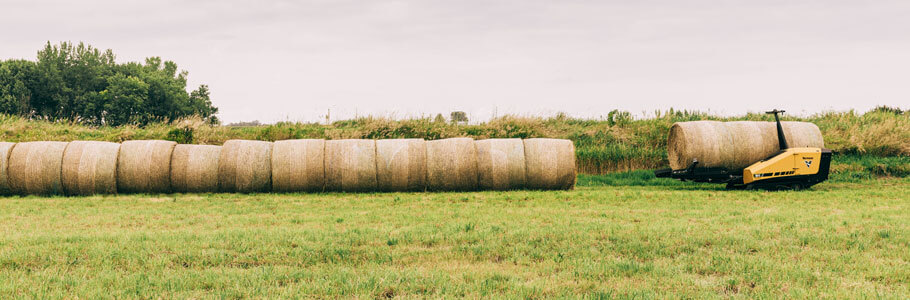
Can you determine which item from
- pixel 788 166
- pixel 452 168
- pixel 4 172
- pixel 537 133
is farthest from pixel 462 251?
pixel 537 133

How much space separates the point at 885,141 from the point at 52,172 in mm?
24721

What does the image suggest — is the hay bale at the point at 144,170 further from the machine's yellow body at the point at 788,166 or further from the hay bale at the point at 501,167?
the machine's yellow body at the point at 788,166

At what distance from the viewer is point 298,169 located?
513 inches

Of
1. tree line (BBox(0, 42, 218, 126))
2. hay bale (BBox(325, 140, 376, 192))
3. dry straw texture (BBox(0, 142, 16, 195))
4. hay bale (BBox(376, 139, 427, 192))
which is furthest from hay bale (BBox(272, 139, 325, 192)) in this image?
tree line (BBox(0, 42, 218, 126))

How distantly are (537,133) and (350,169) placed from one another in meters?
8.92

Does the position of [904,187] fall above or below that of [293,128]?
below

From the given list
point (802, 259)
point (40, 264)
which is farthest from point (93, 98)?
point (802, 259)

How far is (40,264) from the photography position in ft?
17.7

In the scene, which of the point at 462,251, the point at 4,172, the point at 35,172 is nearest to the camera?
the point at 462,251

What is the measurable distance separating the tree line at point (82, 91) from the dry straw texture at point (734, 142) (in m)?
52.5

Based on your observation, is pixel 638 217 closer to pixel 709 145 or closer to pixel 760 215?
pixel 760 215

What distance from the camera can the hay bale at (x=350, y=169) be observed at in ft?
42.9

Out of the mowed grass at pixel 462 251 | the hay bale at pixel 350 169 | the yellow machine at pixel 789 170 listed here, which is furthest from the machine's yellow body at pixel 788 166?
the hay bale at pixel 350 169

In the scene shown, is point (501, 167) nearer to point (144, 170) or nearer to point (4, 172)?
point (144, 170)
